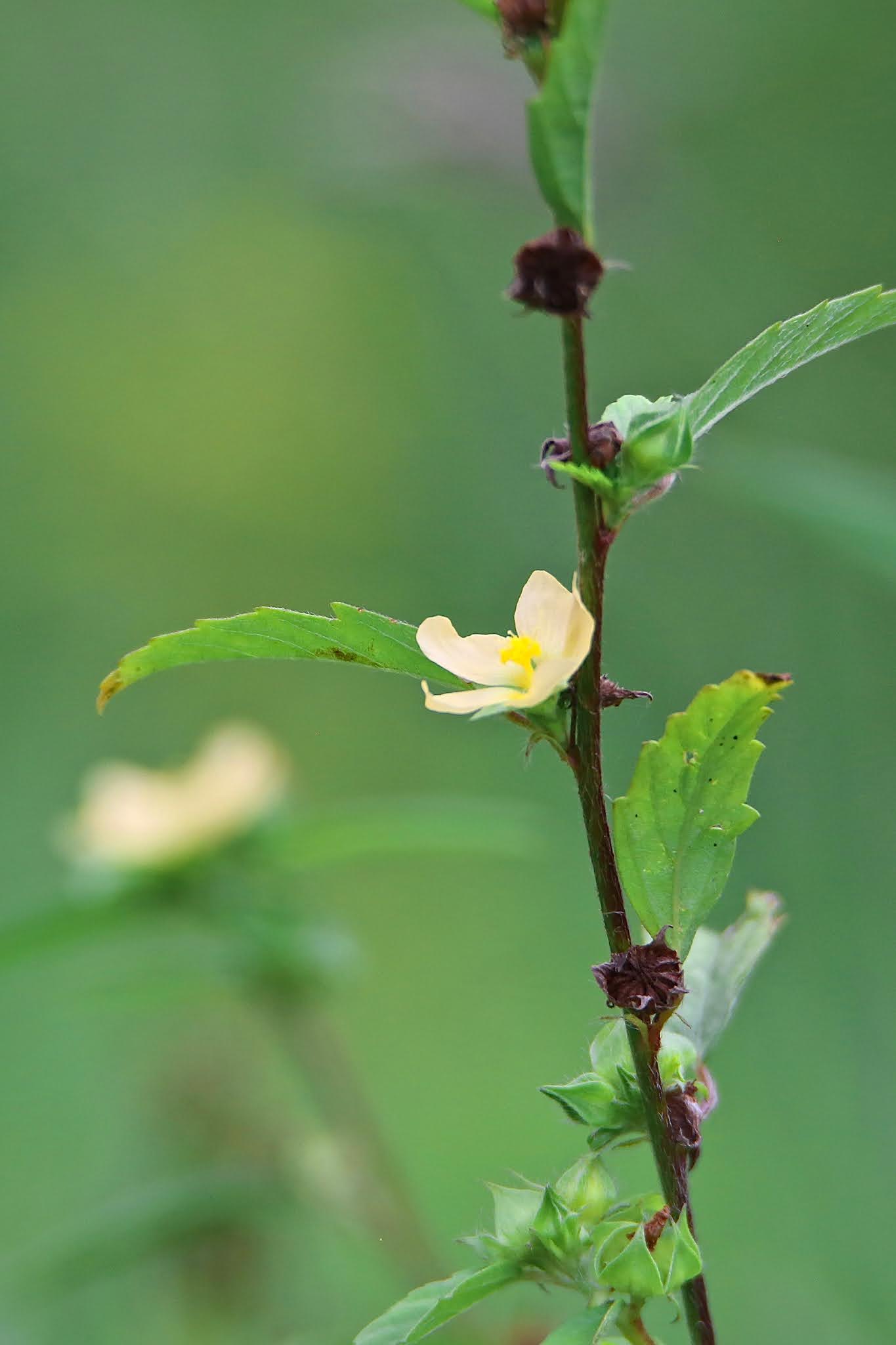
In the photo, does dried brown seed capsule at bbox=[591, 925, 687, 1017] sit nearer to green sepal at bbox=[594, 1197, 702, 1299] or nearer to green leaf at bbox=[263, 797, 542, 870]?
green sepal at bbox=[594, 1197, 702, 1299]

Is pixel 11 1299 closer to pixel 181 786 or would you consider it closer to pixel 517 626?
pixel 181 786

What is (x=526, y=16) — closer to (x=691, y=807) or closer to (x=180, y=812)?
(x=691, y=807)

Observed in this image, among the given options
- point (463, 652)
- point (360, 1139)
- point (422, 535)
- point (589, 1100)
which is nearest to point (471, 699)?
point (463, 652)

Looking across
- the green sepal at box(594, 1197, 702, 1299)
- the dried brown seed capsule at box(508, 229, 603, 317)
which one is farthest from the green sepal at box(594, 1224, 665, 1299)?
the dried brown seed capsule at box(508, 229, 603, 317)

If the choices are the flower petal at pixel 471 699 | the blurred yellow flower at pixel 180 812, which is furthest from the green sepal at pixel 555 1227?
the blurred yellow flower at pixel 180 812

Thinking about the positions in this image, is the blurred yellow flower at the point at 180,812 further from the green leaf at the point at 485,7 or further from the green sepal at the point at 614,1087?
the green leaf at the point at 485,7

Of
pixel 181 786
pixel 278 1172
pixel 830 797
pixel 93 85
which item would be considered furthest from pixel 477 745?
pixel 93 85
